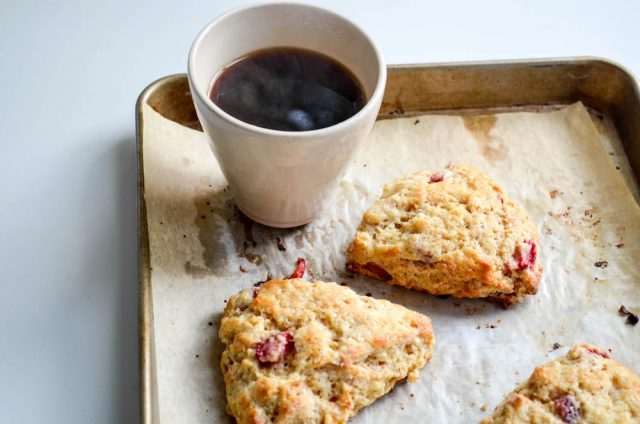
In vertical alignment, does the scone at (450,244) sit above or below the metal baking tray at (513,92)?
below

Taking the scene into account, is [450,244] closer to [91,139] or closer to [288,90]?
[288,90]

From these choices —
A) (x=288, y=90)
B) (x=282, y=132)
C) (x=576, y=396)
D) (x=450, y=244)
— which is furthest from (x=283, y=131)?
(x=576, y=396)

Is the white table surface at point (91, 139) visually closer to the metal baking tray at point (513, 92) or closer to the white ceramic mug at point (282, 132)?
the metal baking tray at point (513, 92)

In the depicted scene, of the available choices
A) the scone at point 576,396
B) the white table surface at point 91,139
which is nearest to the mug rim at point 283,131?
the white table surface at point 91,139

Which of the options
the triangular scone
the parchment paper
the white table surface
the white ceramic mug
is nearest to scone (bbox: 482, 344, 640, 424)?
the parchment paper

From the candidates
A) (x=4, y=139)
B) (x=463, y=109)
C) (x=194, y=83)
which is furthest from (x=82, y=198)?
(x=463, y=109)

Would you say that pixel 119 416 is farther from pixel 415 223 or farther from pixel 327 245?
pixel 415 223
